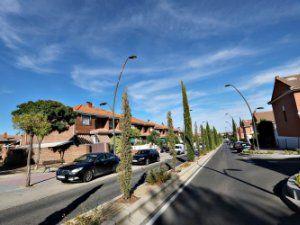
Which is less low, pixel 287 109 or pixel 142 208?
pixel 287 109

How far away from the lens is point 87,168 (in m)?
14.0

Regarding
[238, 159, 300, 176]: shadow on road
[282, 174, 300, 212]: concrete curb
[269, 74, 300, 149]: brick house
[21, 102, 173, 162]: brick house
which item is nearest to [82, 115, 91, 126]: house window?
[21, 102, 173, 162]: brick house

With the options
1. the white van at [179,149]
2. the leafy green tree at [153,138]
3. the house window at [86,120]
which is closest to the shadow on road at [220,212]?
the house window at [86,120]

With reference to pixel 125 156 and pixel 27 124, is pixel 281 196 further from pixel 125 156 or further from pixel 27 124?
pixel 27 124

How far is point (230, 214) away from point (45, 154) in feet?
91.9

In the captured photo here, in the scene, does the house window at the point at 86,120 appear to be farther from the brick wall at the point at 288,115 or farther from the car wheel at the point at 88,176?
the brick wall at the point at 288,115

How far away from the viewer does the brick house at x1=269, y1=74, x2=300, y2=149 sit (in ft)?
92.2

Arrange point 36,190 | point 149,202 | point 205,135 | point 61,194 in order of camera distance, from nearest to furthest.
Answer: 1. point 149,202
2. point 61,194
3. point 36,190
4. point 205,135

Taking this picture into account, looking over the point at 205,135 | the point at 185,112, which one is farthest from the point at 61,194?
the point at 205,135

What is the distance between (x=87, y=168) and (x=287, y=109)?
28505 millimetres

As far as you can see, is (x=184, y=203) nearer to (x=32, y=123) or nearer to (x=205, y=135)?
(x=32, y=123)

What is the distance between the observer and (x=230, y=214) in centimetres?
638

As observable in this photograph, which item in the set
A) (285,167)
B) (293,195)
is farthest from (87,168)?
(285,167)

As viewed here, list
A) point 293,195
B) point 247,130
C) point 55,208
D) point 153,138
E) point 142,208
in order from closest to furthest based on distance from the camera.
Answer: point 142,208
point 293,195
point 55,208
point 153,138
point 247,130
